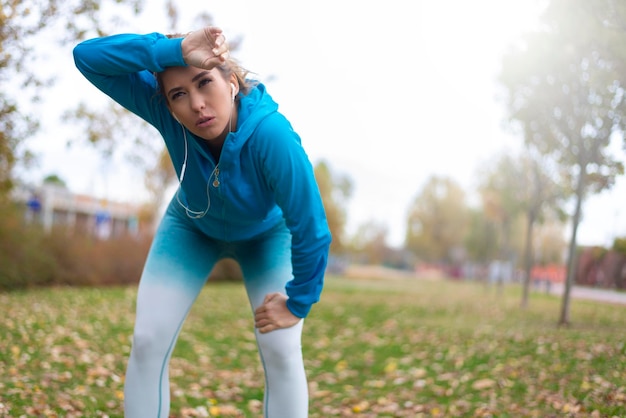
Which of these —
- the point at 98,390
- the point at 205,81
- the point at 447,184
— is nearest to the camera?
the point at 205,81

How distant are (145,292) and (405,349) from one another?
5.96 metres

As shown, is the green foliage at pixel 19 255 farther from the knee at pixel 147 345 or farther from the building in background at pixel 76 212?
the knee at pixel 147 345

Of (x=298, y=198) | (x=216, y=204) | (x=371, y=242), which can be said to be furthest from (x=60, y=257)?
(x=371, y=242)

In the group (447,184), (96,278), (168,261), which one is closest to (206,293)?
(96,278)

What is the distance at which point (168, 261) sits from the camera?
2.72 meters

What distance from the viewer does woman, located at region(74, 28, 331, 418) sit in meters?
2.28

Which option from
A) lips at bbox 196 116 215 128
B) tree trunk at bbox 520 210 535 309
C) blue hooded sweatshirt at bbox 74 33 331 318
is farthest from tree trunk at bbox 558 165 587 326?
lips at bbox 196 116 215 128

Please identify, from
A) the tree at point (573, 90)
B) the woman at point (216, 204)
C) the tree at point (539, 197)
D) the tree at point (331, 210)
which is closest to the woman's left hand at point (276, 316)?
the woman at point (216, 204)

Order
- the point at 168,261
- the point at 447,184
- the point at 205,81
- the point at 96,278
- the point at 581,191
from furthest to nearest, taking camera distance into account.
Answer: the point at 447,184
the point at 96,278
the point at 581,191
the point at 168,261
the point at 205,81

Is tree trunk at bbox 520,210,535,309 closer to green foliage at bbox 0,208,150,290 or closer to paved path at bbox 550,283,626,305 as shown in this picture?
paved path at bbox 550,283,626,305

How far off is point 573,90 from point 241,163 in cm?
854

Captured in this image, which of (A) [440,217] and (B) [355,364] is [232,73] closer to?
(B) [355,364]

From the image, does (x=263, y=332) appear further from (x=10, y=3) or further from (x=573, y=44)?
(x=573, y=44)

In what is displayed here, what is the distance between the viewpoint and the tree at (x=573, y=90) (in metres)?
7.64
